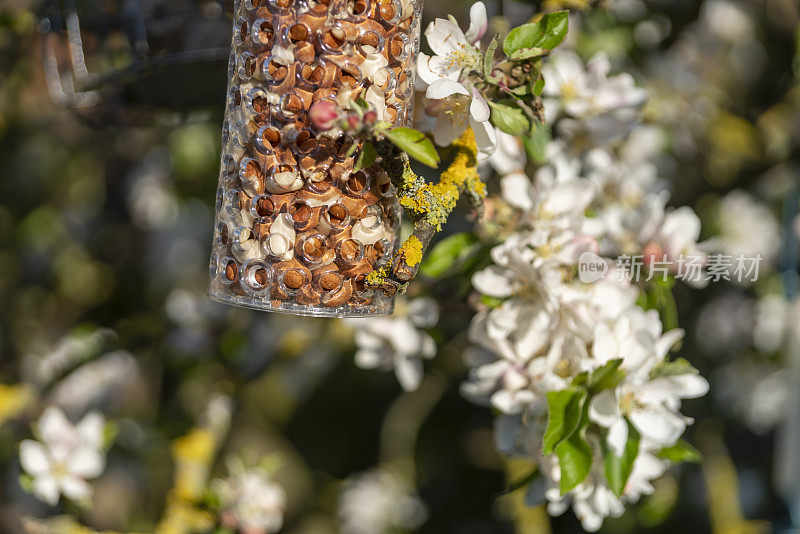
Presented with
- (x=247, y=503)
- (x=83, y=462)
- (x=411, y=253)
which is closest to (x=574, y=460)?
(x=411, y=253)

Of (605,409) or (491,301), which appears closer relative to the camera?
(605,409)

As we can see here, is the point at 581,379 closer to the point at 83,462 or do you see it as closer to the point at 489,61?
the point at 489,61

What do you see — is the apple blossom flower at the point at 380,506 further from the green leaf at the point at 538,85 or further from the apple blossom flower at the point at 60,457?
the green leaf at the point at 538,85

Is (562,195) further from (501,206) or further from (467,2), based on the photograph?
(467,2)

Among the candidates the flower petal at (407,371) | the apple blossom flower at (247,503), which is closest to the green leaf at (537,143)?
the flower petal at (407,371)

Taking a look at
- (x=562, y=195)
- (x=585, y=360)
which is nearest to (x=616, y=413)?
(x=585, y=360)

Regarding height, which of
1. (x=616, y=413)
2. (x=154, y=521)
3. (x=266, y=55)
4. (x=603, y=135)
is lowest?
(x=154, y=521)
